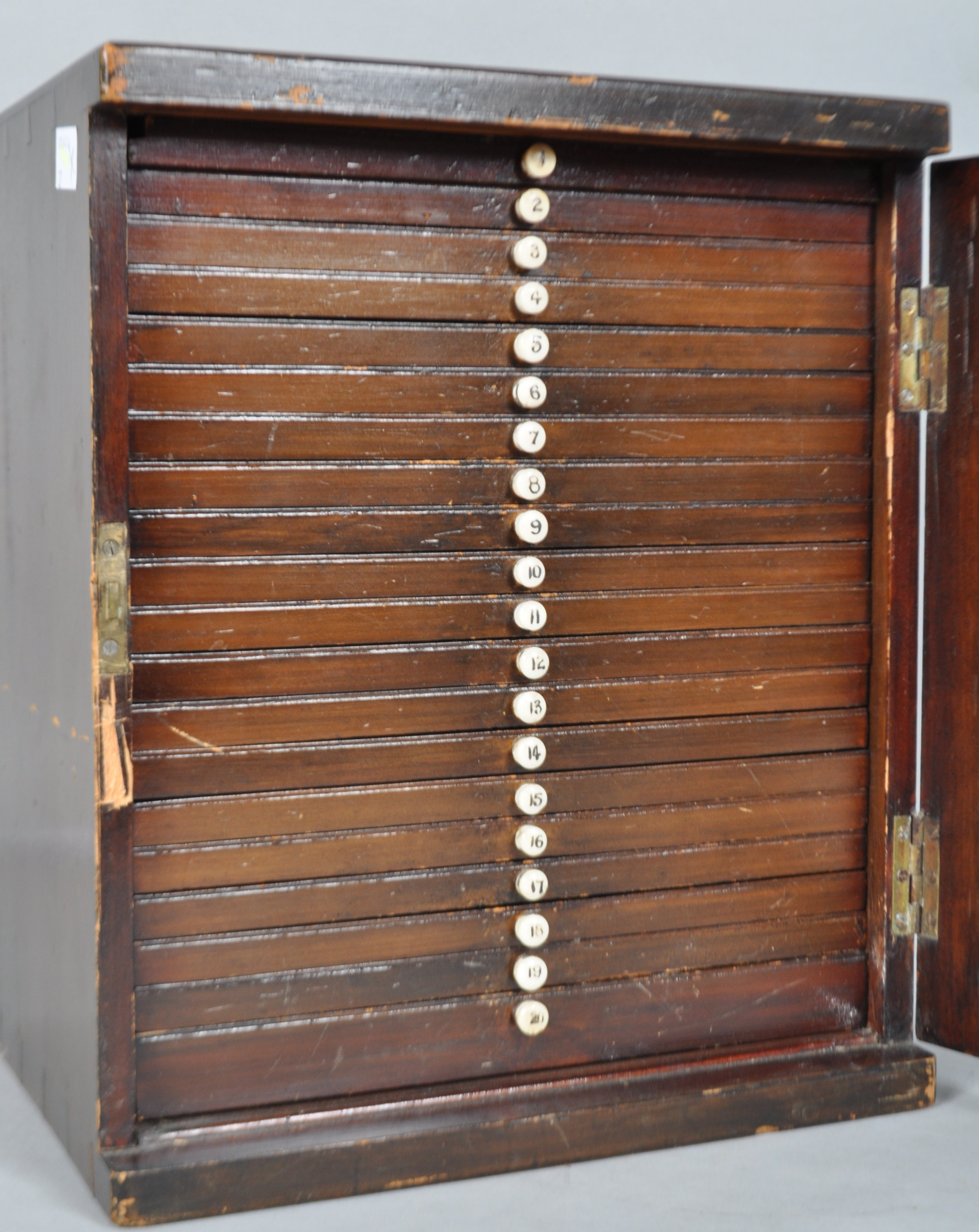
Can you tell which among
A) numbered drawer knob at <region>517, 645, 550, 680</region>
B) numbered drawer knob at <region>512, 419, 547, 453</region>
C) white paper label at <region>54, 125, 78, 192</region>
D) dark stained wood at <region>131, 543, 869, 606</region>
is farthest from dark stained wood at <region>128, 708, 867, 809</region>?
white paper label at <region>54, 125, 78, 192</region>

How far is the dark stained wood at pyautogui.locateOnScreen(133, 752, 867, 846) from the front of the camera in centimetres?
251

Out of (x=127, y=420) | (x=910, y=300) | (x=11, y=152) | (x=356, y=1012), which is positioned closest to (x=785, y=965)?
(x=356, y=1012)

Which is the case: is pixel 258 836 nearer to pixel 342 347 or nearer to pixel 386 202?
pixel 342 347

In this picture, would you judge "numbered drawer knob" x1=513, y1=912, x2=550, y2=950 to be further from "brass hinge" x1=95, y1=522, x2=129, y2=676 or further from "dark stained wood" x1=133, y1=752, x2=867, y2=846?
"brass hinge" x1=95, y1=522, x2=129, y2=676

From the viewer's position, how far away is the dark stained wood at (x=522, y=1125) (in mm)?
2449

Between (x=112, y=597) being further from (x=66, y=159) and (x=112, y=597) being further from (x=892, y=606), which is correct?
(x=892, y=606)

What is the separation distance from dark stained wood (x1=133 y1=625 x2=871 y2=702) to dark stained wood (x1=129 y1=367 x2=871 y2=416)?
374mm

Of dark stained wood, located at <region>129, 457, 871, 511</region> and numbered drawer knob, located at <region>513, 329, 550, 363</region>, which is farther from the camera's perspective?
numbered drawer knob, located at <region>513, 329, 550, 363</region>

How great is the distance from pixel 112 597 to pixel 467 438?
610mm

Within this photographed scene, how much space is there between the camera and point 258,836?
2.54 meters

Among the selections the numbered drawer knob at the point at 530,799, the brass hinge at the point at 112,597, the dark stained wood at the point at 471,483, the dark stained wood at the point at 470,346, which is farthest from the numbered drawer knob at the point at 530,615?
the brass hinge at the point at 112,597

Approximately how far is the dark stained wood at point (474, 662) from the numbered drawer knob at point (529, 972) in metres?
0.46

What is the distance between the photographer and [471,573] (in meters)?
2.62

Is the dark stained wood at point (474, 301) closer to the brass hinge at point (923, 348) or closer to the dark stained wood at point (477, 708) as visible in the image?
the brass hinge at point (923, 348)
